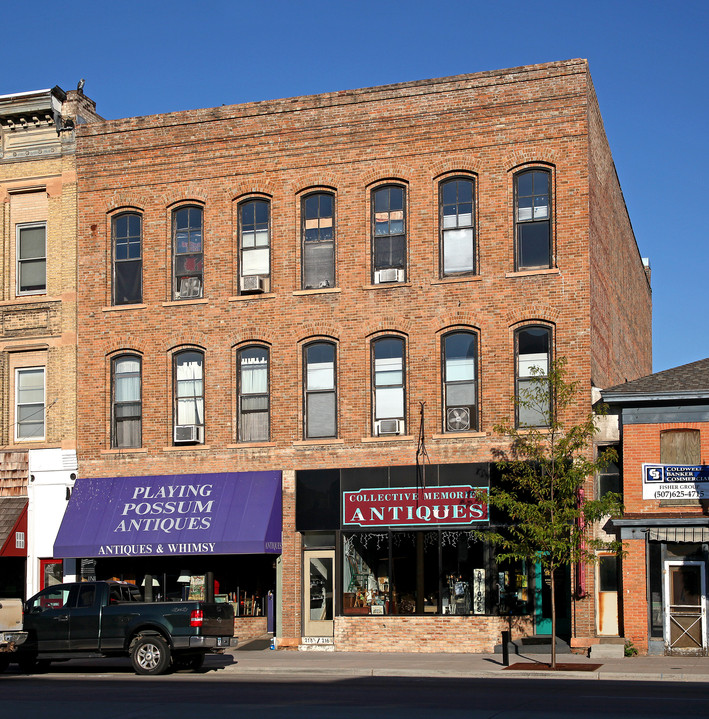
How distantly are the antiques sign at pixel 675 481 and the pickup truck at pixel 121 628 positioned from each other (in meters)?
9.89

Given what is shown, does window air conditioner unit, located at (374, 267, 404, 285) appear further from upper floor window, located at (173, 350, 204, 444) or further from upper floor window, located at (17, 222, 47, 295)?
upper floor window, located at (17, 222, 47, 295)

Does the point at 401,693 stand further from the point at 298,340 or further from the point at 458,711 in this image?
the point at 298,340

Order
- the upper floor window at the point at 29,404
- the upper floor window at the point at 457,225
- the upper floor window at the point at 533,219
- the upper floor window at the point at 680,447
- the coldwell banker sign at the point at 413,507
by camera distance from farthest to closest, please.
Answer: the upper floor window at the point at 29,404
the upper floor window at the point at 457,225
the upper floor window at the point at 533,219
the coldwell banker sign at the point at 413,507
the upper floor window at the point at 680,447

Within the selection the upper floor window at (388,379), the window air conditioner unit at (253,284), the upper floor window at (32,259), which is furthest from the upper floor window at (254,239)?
the upper floor window at (32,259)

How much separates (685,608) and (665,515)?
2097 millimetres

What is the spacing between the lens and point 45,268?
30703 millimetres

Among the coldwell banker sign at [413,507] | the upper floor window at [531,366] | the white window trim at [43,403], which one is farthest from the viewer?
the white window trim at [43,403]

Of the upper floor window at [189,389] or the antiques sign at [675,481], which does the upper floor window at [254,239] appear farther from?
the antiques sign at [675,481]

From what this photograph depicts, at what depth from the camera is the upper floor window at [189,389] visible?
2911cm

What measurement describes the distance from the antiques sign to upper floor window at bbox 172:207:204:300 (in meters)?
12.2

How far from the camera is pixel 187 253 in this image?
29578mm

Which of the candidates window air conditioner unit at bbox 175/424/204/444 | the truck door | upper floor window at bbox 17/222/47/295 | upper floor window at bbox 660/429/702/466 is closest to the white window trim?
upper floor window at bbox 17/222/47/295

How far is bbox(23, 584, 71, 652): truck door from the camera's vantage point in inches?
884

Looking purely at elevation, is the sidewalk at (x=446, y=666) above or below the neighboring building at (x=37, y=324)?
below
